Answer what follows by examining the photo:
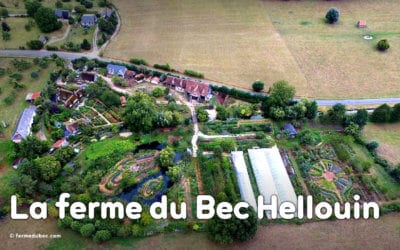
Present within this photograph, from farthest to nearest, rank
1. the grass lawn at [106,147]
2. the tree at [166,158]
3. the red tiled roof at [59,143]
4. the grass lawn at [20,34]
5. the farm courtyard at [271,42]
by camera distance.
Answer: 1. the grass lawn at [20,34]
2. the farm courtyard at [271,42]
3. the red tiled roof at [59,143]
4. the grass lawn at [106,147]
5. the tree at [166,158]

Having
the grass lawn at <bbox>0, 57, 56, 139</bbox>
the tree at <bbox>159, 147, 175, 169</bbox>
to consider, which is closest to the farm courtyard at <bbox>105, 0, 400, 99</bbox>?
the grass lawn at <bbox>0, 57, 56, 139</bbox>

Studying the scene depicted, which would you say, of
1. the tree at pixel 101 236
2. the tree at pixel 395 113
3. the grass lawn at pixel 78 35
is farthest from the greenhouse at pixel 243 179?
the grass lawn at pixel 78 35

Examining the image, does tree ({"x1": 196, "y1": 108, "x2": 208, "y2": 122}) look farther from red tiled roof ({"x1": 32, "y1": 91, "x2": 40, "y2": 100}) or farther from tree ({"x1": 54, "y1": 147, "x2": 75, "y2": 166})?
red tiled roof ({"x1": 32, "y1": 91, "x2": 40, "y2": 100})

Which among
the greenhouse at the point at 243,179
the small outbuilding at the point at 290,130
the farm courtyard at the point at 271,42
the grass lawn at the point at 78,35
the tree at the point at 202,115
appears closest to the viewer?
the greenhouse at the point at 243,179

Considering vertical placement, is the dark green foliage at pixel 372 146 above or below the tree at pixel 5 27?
below

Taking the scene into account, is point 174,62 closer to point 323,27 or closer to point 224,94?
point 224,94

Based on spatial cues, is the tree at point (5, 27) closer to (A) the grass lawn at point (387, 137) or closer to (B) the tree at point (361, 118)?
(B) the tree at point (361, 118)

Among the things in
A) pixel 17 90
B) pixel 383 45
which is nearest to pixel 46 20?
pixel 17 90
